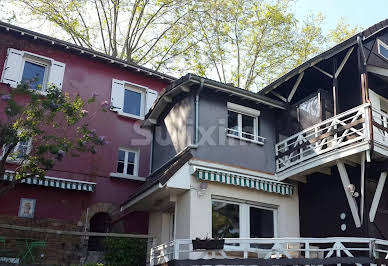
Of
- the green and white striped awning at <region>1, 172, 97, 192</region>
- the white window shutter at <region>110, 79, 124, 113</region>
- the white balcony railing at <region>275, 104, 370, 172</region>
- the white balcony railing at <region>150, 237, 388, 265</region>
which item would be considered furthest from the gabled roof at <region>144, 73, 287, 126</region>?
the white balcony railing at <region>150, 237, 388, 265</region>

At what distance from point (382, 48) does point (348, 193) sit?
578 cm

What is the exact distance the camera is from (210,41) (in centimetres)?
2889

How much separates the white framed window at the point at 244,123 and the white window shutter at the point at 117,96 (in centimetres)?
634

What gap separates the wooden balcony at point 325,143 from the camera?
40.6 ft

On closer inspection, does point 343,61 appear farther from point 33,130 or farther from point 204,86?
point 33,130

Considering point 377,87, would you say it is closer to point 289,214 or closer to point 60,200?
point 289,214

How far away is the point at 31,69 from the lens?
18.2 meters

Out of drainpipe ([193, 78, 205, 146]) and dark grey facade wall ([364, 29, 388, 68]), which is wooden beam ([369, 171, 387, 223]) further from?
drainpipe ([193, 78, 205, 146])

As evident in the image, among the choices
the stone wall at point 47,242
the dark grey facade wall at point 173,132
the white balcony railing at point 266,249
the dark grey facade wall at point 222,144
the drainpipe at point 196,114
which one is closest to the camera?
the white balcony railing at point 266,249

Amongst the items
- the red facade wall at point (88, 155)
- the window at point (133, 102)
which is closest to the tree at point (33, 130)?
the red facade wall at point (88, 155)

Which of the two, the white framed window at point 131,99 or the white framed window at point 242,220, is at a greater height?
the white framed window at point 131,99

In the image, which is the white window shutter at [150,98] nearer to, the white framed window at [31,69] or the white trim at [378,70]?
the white framed window at [31,69]

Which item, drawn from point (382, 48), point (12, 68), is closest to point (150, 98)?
point (12, 68)

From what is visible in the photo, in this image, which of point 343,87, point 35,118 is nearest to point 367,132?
point 343,87
